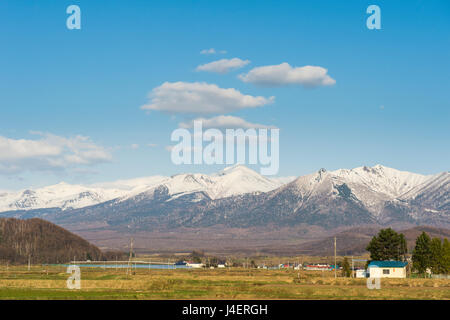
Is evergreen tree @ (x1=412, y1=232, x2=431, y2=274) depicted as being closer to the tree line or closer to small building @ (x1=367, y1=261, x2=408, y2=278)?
the tree line

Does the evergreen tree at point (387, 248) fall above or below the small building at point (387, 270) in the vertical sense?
above

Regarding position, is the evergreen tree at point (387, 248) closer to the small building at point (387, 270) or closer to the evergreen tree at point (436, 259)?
the evergreen tree at point (436, 259)

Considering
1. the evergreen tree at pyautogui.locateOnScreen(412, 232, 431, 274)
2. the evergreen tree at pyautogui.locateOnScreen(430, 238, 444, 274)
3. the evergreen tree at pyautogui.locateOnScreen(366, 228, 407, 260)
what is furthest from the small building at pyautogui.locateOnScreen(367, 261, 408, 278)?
the evergreen tree at pyautogui.locateOnScreen(366, 228, 407, 260)

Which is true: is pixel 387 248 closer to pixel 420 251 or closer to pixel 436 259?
pixel 420 251

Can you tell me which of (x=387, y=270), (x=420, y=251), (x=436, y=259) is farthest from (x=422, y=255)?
(x=387, y=270)

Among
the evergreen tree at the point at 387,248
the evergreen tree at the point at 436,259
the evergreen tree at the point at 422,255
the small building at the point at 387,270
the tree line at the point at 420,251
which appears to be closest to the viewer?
the small building at the point at 387,270

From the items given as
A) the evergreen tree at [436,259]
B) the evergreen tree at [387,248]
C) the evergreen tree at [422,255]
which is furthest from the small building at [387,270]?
the evergreen tree at [387,248]

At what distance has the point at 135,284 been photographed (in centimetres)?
9225
